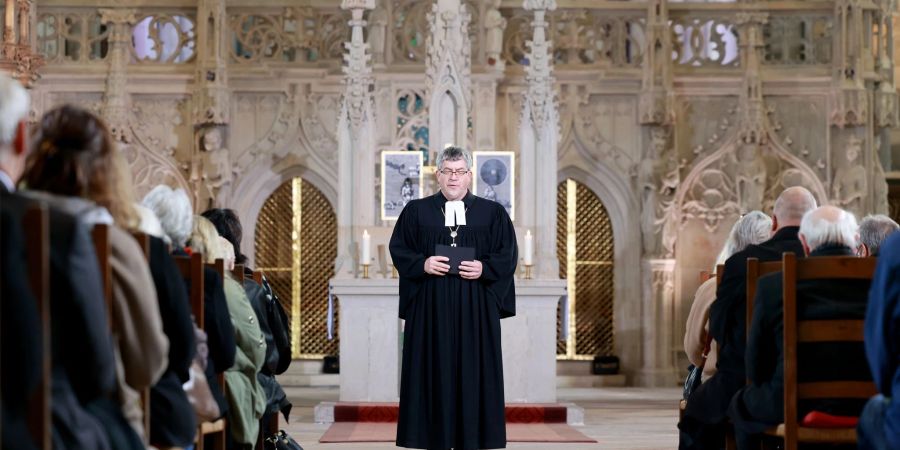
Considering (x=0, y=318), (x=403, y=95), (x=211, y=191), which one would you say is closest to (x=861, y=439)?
(x=0, y=318)

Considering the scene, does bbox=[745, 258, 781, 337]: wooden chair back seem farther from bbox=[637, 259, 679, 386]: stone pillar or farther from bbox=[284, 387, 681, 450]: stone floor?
bbox=[637, 259, 679, 386]: stone pillar

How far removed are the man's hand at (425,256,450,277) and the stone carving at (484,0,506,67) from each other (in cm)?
794

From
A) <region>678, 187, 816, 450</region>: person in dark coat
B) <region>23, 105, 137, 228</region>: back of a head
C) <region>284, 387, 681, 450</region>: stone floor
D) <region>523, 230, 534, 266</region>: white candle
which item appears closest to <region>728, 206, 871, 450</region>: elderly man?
<region>678, 187, 816, 450</region>: person in dark coat

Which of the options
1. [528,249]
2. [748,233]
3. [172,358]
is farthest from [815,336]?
[528,249]

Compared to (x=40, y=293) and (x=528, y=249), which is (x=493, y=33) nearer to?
(x=528, y=249)

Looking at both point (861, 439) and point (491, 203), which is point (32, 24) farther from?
point (861, 439)

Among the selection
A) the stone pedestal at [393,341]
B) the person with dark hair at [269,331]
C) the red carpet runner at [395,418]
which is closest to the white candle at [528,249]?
the stone pedestal at [393,341]

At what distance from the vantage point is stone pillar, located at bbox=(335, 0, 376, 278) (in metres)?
12.3

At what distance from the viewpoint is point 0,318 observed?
339 centimetres

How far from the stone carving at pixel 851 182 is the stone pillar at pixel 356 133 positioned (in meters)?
5.45

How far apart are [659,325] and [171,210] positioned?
1056 centimetres

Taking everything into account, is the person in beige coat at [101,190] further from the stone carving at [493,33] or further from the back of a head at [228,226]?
the stone carving at [493,33]

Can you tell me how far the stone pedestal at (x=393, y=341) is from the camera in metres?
11.4

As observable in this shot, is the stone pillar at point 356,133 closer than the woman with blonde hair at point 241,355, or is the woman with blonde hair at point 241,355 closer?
the woman with blonde hair at point 241,355
